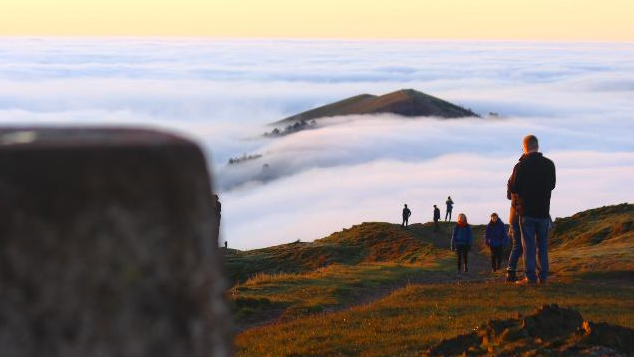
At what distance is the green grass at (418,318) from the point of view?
12.8 metres

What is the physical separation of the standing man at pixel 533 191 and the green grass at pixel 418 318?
1.37 metres

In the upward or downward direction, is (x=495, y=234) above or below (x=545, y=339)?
above

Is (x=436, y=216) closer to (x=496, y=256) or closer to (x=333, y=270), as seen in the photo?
(x=333, y=270)

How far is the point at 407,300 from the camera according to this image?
59.1 feet

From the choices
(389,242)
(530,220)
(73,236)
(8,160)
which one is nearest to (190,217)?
(73,236)

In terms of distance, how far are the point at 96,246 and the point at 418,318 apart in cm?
1390

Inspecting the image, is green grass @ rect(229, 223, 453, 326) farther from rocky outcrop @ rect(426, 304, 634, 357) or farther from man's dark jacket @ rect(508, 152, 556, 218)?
rocky outcrop @ rect(426, 304, 634, 357)

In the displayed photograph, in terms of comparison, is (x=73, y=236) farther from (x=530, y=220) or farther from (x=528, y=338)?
(x=530, y=220)

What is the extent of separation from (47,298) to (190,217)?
15.6 inches

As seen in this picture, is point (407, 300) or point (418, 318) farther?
point (407, 300)

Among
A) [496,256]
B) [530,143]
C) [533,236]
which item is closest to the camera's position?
[530,143]

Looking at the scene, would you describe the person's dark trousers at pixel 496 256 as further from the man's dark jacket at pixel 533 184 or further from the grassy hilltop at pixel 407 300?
the man's dark jacket at pixel 533 184

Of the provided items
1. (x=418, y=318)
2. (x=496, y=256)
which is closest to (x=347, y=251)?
(x=496, y=256)

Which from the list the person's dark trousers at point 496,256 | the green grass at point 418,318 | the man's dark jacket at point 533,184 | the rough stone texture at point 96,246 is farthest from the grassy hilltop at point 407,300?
the rough stone texture at point 96,246
